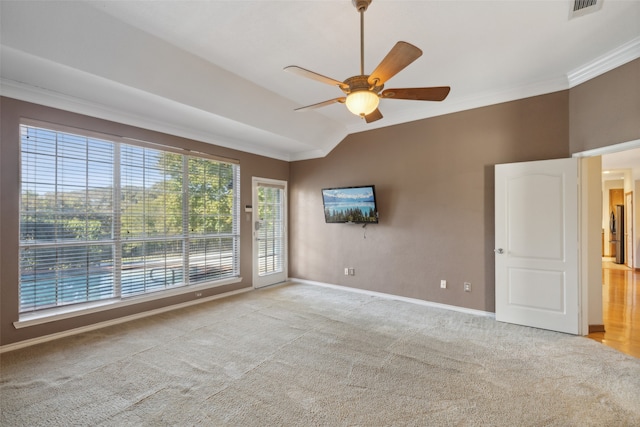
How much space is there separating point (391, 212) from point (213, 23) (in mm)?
3527

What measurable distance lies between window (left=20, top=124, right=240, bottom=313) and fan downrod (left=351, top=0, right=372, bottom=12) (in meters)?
3.24

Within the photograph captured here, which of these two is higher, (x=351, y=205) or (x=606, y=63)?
(x=606, y=63)

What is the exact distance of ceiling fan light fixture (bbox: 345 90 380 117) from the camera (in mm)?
2105

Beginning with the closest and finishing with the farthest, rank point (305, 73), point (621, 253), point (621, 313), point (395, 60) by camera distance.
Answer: point (395, 60) → point (305, 73) → point (621, 313) → point (621, 253)

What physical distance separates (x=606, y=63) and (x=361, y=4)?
280 cm

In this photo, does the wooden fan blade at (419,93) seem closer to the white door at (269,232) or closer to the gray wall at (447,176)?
the gray wall at (447,176)

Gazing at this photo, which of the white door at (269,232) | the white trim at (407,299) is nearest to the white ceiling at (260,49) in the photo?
the white door at (269,232)

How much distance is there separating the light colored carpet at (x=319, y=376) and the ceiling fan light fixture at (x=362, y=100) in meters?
2.19

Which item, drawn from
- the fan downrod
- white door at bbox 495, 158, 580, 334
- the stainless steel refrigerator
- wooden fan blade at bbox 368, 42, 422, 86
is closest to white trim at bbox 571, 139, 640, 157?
white door at bbox 495, 158, 580, 334

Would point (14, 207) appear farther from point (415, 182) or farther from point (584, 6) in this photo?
point (584, 6)

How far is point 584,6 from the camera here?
7.62ft

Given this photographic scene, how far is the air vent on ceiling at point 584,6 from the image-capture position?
7.49 feet

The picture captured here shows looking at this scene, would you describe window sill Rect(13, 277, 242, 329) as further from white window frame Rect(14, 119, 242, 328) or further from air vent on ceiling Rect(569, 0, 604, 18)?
air vent on ceiling Rect(569, 0, 604, 18)

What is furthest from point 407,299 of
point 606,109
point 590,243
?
point 606,109
